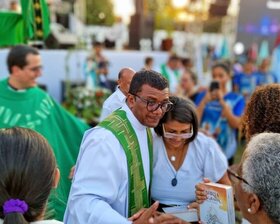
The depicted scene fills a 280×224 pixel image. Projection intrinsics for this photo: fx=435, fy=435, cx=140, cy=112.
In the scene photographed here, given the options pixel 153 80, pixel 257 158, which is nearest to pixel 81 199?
pixel 153 80

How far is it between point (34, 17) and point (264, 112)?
279 cm

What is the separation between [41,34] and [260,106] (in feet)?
9.33

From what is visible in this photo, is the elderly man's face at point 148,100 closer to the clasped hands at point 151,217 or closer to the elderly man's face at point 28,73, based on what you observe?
the clasped hands at point 151,217

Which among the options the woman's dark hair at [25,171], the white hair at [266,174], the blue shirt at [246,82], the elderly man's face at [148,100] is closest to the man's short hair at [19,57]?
the elderly man's face at [148,100]

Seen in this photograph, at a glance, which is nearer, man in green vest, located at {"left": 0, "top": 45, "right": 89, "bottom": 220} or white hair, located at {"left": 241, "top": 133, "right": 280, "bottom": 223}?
white hair, located at {"left": 241, "top": 133, "right": 280, "bottom": 223}

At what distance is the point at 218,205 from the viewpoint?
2027 millimetres

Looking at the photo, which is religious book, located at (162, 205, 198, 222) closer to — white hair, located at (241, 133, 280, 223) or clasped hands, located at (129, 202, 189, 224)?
clasped hands, located at (129, 202, 189, 224)

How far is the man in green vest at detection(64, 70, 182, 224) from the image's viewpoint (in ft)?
6.50

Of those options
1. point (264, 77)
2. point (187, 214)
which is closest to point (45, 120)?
point (187, 214)

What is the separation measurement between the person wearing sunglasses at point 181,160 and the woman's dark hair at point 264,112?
0.86 feet

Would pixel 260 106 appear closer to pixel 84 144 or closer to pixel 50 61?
pixel 84 144

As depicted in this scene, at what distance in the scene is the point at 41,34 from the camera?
15.1 ft

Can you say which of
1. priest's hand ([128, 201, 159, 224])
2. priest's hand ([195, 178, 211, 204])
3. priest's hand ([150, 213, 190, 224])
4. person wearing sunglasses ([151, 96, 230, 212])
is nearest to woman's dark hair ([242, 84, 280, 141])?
person wearing sunglasses ([151, 96, 230, 212])

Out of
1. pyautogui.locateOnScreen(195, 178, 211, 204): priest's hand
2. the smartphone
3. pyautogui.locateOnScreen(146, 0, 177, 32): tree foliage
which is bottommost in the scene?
pyautogui.locateOnScreen(195, 178, 211, 204): priest's hand
